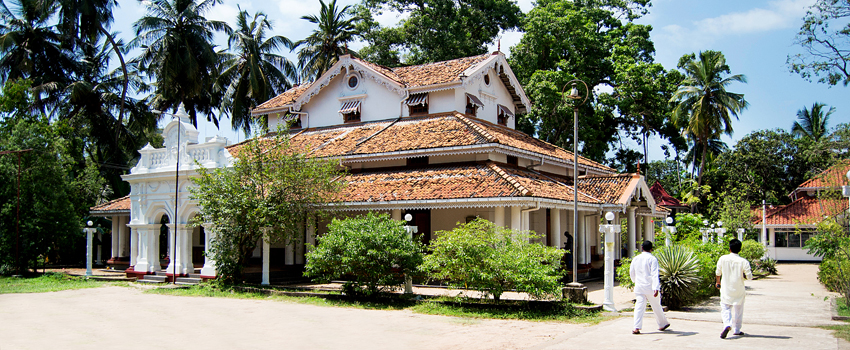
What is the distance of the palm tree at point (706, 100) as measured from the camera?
37.4 m

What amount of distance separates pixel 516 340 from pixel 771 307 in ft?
24.3

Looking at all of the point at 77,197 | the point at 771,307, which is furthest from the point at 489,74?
the point at 77,197

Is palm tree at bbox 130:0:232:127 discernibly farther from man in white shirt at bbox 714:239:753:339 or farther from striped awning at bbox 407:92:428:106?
man in white shirt at bbox 714:239:753:339

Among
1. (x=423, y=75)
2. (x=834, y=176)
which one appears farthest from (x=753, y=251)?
(x=423, y=75)

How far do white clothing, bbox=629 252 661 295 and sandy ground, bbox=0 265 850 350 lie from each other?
76 cm

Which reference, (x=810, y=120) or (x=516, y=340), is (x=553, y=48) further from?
(x=516, y=340)

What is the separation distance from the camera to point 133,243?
2362 centimetres

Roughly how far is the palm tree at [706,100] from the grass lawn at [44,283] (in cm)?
3125

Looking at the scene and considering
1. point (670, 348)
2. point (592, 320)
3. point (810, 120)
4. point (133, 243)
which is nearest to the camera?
point (670, 348)

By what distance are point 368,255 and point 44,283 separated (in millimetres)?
13571

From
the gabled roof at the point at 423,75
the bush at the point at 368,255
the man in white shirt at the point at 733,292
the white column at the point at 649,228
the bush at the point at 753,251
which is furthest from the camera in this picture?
the bush at the point at 753,251

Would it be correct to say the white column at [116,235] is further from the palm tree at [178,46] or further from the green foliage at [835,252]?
the green foliage at [835,252]

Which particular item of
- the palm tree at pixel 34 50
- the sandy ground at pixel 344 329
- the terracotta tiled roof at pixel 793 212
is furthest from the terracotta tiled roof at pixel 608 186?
the palm tree at pixel 34 50

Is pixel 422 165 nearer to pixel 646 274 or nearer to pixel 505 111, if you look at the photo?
pixel 505 111
